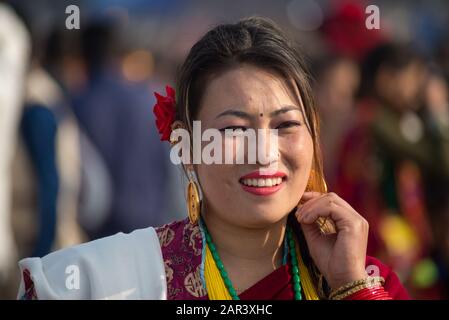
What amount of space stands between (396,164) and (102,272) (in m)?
3.96

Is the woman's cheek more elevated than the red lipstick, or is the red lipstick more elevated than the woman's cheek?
the woman's cheek

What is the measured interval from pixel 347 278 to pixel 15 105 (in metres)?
4.17

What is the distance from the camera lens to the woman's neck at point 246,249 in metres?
3.38

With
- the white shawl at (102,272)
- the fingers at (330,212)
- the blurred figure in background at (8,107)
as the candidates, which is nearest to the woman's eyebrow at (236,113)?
the fingers at (330,212)

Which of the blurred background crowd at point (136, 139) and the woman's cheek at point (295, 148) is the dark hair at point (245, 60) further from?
Result: the blurred background crowd at point (136, 139)

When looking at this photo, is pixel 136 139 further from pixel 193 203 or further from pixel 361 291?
pixel 361 291

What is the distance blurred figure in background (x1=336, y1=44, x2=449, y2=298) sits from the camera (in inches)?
263

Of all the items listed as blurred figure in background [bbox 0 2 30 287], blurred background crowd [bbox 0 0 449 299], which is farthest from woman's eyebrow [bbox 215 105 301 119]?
blurred figure in background [bbox 0 2 30 287]

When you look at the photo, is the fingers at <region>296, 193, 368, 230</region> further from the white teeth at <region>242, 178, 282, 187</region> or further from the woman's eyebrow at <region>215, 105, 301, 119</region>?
the woman's eyebrow at <region>215, 105, 301, 119</region>

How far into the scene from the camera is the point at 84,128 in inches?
299

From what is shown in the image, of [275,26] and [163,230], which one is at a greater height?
[275,26]

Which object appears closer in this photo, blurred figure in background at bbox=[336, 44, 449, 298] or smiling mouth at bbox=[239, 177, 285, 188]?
smiling mouth at bbox=[239, 177, 285, 188]
